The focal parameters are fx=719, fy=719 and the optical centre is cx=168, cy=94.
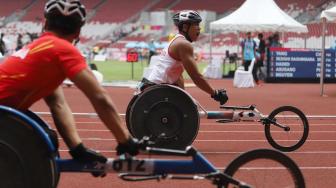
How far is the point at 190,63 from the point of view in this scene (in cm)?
845

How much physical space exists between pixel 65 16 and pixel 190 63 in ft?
12.5

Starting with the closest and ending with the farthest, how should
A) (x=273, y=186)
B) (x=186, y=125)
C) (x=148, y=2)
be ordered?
(x=273, y=186) < (x=186, y=125) < (x=148, y=2)

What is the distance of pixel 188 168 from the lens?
4.89 meters

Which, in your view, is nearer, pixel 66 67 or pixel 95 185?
pixel 66 67

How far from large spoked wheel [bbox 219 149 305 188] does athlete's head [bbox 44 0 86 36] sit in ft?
4.68

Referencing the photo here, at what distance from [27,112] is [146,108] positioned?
350 centimetres

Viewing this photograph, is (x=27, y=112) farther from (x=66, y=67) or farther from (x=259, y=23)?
(x=259, y=23)

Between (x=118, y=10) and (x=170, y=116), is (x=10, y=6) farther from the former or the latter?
(x=170, y=116)

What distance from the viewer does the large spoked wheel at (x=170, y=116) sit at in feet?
27.5

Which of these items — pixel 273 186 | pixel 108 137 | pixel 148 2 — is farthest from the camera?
pixel 148 2

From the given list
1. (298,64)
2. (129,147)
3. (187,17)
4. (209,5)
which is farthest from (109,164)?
(209,5)

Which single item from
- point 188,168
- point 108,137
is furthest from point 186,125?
point 188,168

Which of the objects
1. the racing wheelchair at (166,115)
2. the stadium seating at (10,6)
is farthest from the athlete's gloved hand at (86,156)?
the stadium seating at (10,6)

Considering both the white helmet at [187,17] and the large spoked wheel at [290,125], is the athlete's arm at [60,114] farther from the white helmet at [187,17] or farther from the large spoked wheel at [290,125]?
the large spoked wheel at [290,125]
